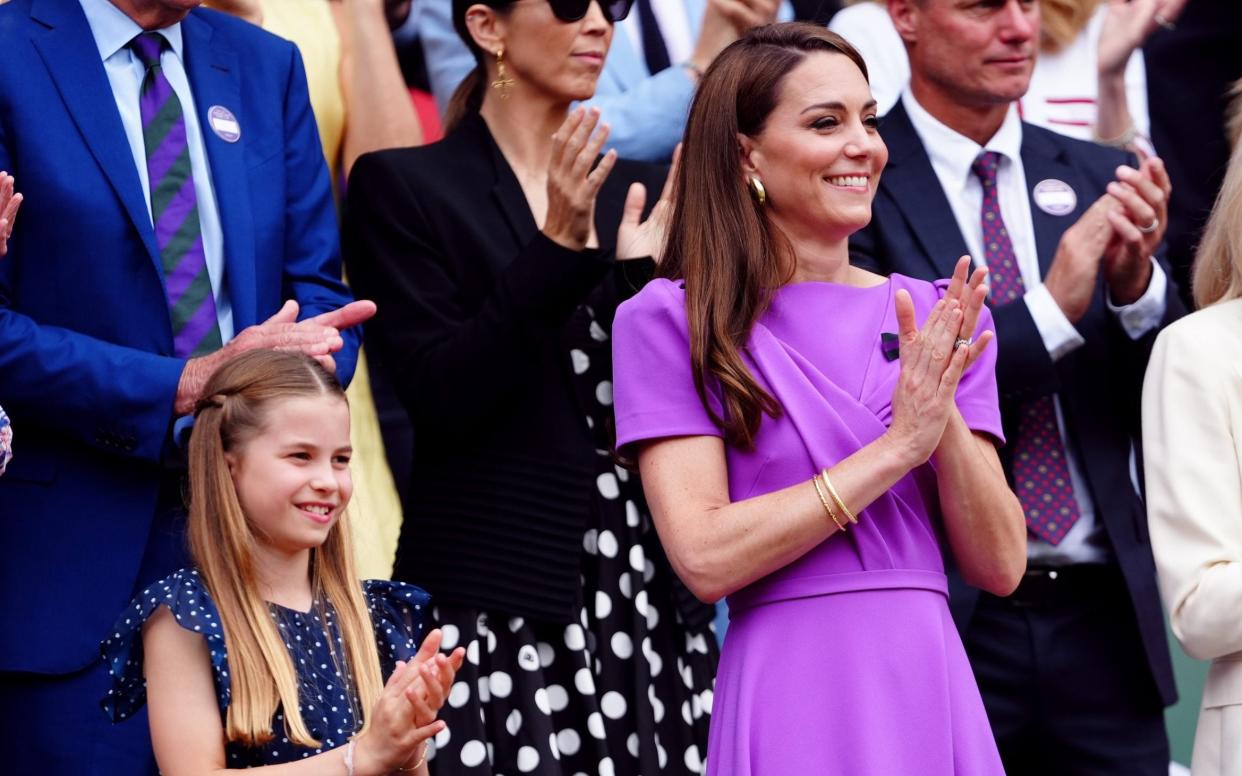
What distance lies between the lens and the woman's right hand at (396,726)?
3.08 m

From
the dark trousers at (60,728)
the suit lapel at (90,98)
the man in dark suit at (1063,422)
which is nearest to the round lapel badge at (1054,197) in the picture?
the man in dark suit at (1063,422)

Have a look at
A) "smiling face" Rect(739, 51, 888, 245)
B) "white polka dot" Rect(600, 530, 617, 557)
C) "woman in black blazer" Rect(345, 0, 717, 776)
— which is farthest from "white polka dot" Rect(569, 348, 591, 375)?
"smiling face" Rect(739, 51, 888, 245)

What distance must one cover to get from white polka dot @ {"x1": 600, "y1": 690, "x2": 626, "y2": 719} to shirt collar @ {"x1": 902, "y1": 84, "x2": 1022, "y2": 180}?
5.17 ft

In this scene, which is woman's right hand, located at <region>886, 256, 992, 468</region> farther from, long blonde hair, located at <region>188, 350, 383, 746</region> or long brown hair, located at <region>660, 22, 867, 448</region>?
long blonde hair, located at <region>188, 350, 383, 746</region>

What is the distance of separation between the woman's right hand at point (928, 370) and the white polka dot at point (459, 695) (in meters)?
1.36

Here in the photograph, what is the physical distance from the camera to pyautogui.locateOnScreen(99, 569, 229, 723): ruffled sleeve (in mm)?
3311

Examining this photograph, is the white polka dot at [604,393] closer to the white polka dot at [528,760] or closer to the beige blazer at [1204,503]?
the white polka dot at [528,760]

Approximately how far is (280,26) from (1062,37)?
7.66ft

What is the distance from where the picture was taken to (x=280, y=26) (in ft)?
17.1

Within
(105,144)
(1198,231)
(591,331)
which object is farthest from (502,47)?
(1198,231)

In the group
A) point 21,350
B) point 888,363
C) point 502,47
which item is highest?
point 502,47

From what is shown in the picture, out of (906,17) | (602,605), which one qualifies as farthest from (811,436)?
(906,17)

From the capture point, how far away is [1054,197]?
4895 mm

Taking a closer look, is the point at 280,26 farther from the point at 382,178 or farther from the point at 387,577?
the point at 387,577
